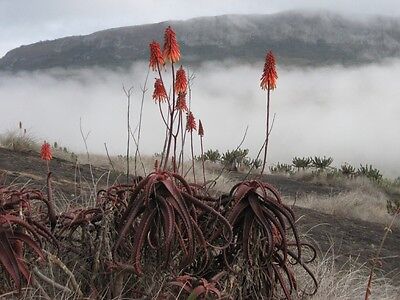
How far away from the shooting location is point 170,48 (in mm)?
3809

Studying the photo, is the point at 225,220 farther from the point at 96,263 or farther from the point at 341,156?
the point at 341,156

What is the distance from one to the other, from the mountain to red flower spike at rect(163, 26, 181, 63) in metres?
131

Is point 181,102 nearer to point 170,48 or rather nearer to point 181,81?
point 181,81

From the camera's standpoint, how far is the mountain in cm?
13750

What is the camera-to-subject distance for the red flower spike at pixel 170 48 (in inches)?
150

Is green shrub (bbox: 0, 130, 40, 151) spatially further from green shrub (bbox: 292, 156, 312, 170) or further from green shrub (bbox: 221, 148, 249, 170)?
green shrub (bbox: 292, 156, 312, 170)

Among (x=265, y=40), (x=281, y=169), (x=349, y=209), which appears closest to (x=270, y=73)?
(x=349, y=209)

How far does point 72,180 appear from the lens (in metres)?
8.74

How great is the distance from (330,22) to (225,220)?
149 metres

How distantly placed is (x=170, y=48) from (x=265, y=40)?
137 m

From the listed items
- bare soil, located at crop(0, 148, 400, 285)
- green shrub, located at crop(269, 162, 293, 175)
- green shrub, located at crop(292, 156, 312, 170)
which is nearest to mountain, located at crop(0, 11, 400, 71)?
green shrub, located at crop(269, 162, 293, 175)

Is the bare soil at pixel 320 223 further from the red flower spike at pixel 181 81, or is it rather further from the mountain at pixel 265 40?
the mountain at pixel 265 40

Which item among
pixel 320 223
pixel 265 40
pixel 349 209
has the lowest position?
pixel 349 209

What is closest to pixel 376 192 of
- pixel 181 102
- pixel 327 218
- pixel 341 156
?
pixel 327 218
